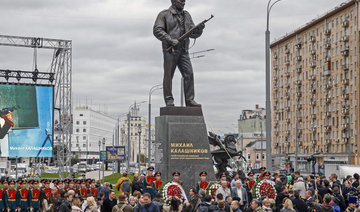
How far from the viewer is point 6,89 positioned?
4641 cm

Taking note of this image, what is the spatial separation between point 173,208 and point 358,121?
6372 centimetres

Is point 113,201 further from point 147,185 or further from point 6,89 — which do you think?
point 6,89

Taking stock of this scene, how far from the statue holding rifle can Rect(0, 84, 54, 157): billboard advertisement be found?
2885 centimetres

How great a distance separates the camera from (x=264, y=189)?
17.1 meters

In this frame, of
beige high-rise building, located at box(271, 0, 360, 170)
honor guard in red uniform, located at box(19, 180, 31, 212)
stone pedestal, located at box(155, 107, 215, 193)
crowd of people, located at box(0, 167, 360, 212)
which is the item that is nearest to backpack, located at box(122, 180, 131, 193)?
crowd of people, located at box(0, 167, 360, 212)

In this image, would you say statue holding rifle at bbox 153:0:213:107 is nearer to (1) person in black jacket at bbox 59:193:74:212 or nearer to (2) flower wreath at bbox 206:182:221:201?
(2) flower wreath at bbox 206:182:221:201

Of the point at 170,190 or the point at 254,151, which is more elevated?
the point at 254,151

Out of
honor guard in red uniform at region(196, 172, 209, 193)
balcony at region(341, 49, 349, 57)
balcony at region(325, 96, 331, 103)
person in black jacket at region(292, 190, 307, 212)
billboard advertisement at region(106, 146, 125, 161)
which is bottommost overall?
person in black jacket at region(292, 190, 307, 212)

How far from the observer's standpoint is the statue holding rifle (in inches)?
743

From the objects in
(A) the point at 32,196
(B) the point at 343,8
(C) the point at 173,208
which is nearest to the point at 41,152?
(A) the point at 32,196

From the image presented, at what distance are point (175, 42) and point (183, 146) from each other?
287 centimetres

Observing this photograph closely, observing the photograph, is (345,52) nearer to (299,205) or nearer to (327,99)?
(327,99)

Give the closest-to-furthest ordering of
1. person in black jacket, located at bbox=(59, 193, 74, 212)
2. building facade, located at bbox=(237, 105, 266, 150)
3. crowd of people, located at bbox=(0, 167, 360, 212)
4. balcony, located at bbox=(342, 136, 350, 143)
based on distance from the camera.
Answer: crowd of people, located at bbox=(0, 167, 360, 212), person in black jacket, located at bbox=(59, 193, 74, 212), balcony, located at bbox=(342, 136, 350, 143), building facade, located at bbox=(237, 105, 266, 150)

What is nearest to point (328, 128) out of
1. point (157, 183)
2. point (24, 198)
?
point (24, 198)
